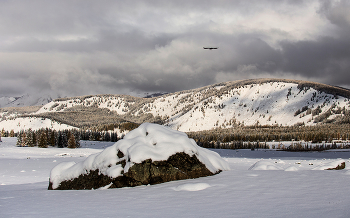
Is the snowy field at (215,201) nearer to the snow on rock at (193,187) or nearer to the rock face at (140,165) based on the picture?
the snow on rock at (193,187)

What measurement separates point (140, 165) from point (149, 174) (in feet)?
2.19

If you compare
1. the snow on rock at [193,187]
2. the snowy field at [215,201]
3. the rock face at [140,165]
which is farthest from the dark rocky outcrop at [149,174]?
the snow on rock at [193,187]

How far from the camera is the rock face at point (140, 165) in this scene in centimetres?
1305

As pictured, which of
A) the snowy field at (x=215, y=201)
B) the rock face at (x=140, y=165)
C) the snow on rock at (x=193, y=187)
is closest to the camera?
the snowy field at (x=215, y=201)

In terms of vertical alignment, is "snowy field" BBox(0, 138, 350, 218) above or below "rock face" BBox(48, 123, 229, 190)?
below

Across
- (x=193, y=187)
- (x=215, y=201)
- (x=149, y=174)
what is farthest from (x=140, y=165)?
(x=215, y=201)

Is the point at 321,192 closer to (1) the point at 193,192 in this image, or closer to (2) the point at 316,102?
(1) the point at 193,192

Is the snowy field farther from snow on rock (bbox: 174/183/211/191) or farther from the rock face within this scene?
the rock face

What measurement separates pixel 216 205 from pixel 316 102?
22030 cm

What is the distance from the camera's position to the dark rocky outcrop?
12.9 metres

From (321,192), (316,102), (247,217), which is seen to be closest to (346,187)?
(321,192)

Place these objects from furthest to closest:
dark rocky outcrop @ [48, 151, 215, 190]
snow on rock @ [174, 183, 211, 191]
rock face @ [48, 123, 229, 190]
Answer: rock face @ [48, 123, 229, 190]
dark rocky outcrop @ [48, 151, 215, 190]
snow on rock @ [174, 183, 211, 191]

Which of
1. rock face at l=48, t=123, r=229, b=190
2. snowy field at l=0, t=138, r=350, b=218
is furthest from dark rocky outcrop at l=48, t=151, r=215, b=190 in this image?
snowy field at l=0, t=138, r=350, b=218

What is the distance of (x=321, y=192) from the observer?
872cm
